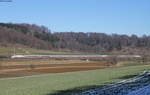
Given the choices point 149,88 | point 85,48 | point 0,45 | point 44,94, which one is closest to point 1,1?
point 44,94

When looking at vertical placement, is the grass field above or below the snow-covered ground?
below

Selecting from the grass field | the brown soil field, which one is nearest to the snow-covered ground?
the grass field

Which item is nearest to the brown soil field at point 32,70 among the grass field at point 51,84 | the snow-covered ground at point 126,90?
the grass field at point 51,84

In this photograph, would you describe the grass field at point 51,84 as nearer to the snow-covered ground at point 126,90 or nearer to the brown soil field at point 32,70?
the snow-covered ground at point 126,90

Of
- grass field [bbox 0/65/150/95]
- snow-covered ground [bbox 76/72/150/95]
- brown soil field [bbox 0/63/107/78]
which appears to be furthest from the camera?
brown soil field [bbox 0/63/107/78]

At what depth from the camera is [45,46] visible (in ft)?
588

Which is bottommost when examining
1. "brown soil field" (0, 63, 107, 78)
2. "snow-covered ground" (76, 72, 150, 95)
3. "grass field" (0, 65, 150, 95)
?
"brown soil field" (0, 63, 107, 78)

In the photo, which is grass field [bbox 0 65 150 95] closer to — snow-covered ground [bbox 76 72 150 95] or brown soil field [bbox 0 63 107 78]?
snow-covered ground [bbox 76 72 150 95]

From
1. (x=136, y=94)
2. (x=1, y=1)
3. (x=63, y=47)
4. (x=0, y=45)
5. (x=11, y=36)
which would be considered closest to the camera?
(x=136, y=94)

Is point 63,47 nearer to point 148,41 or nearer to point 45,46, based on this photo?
point 45,46

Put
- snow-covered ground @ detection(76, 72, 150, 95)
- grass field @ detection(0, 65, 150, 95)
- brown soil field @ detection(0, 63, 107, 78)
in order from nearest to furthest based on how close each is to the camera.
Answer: snow-covered ground @ detection(76, 72, 150, 95)
grass field @ detection(0, 65, 150, 95)
brown soil field @ detection(0, 63, 107, 78)

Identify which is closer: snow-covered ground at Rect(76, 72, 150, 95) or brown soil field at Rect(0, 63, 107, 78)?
snow-covered ground at Rect(76, 72, 150, 95)

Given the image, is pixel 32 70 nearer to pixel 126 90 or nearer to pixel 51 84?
pixel 51 84

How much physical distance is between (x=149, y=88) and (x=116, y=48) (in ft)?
616
